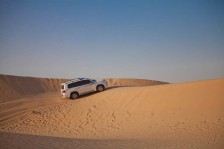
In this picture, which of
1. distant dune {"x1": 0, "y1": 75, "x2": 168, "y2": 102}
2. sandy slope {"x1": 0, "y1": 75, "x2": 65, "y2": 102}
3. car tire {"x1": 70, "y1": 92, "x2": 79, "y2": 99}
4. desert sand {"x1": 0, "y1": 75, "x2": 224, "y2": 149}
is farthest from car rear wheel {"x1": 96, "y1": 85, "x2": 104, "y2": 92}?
distant dune {"x1": 0, "y1": 75, "x2": 168, "y2": 102}

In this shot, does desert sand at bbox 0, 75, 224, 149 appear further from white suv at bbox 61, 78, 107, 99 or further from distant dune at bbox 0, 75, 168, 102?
distant dune at bbox 0, 75, 168, 102

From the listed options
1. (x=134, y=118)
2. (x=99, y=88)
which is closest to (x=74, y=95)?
(x=99, y=88)

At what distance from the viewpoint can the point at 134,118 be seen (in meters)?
16.5

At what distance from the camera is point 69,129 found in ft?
52.1

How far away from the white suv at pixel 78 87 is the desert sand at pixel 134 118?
106cm

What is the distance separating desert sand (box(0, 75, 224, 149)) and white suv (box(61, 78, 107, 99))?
41.8 inches

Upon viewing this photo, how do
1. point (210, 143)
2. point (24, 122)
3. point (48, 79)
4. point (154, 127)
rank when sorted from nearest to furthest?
1. point (210, 143)
2. point (154, 127)
3. point (24, 122)
4. point (48, 79)

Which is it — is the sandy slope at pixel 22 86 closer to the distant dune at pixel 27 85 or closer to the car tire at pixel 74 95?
the distant dune at pixel 27 85

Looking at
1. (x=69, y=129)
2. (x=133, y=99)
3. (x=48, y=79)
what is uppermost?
(x=48, y=79)

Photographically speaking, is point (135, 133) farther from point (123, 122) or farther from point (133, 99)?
point (133, 99)

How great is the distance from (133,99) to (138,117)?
9.94ft

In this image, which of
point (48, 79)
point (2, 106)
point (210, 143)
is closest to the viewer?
point (210, 143)

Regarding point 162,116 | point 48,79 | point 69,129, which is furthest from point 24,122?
point 48,79

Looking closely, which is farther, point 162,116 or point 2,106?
point 2,106
